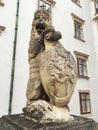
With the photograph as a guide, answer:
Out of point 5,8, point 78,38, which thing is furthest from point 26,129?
point 78,38

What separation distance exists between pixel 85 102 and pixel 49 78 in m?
9.27

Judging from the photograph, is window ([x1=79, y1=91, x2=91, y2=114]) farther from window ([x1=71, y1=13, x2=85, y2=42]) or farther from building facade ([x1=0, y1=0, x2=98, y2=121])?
window ([x1=71, y1=13, x2=85, y2=42])

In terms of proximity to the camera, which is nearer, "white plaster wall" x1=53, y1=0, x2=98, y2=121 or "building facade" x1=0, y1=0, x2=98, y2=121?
"building facade" x1=0, y1=0, x2=98, y2=121

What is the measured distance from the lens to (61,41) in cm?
1059

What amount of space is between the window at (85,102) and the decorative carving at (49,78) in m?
8.40

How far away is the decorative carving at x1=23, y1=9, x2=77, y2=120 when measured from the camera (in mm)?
2121

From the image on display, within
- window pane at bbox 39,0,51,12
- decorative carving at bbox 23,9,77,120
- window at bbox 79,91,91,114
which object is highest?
window pane at bbox 39,0,51,12

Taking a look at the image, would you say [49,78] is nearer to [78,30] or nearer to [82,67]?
[82,67]

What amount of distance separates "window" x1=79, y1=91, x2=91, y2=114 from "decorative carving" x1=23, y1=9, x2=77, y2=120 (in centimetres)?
840

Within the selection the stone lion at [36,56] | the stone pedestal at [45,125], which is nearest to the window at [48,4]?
the stone lion at [36,56]

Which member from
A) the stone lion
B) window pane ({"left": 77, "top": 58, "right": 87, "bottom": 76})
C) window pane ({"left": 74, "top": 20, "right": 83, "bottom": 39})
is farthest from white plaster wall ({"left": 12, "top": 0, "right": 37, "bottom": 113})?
the stone lion

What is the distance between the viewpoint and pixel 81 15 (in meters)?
13.1

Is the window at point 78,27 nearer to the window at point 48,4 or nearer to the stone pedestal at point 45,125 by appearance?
the window at point 48,4

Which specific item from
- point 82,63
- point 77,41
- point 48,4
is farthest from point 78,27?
point 48,4
